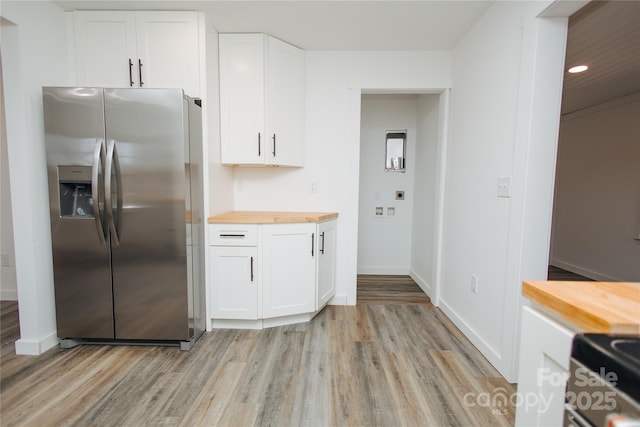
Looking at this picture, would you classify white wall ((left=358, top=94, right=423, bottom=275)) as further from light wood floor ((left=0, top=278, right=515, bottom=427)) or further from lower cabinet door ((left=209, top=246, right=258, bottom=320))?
lower cabinet door ((left=209, top=246, right=258, bottom=320))

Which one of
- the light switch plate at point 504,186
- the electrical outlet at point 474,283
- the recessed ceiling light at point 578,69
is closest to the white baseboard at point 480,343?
the electrical outlet at point 474,283

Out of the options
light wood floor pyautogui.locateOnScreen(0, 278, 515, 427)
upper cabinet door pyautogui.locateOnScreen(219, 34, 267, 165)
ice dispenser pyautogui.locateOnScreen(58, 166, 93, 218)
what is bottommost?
light wood floor pyautogui.locateOnScreen(0, 278, 515, 427)

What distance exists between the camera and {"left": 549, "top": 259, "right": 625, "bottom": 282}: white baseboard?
142 inches

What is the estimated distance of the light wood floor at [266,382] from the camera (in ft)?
4.71

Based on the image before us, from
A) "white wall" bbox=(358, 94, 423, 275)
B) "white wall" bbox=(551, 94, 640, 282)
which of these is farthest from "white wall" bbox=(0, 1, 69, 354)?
"white wall" bbox=(551, 94, 640, 282)

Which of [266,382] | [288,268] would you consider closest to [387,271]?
[288,268]

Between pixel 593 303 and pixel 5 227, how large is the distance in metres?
4.30

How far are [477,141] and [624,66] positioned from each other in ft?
6.08

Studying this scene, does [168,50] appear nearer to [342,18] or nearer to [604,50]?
[342,18]

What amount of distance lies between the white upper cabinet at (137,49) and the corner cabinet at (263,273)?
4.02 ft

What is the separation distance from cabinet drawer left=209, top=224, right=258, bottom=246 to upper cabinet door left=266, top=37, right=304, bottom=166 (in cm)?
67

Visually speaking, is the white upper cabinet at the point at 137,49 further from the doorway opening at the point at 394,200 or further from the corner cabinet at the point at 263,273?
the doorway opening at the point at 394,200

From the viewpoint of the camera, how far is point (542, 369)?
2.31 ft

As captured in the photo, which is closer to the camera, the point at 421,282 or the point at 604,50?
the point at 604,50
